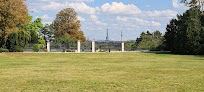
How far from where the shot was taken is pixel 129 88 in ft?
30.2

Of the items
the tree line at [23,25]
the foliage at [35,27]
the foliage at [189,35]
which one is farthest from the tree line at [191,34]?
the foliage at [35,27]

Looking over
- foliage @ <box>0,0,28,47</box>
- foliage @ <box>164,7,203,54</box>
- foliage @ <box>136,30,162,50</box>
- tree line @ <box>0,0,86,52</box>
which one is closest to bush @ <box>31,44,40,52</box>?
tree line @ <box>0,0,86,52</box>

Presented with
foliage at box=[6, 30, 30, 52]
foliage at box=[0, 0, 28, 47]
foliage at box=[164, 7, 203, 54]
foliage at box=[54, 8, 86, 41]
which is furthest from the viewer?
foliage at box=[54, 8, 86, 41]

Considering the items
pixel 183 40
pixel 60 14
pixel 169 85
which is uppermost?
pixel 60 14

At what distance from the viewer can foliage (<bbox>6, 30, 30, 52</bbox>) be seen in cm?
4528

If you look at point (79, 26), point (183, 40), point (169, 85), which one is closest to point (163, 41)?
point (183, 40)

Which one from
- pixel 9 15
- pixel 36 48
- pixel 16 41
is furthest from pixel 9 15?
pixel 36 48

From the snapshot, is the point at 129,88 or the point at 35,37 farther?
the point at 35,37

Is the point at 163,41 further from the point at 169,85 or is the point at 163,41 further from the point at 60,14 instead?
the point at 169,85

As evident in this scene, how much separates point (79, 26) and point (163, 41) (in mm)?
22139

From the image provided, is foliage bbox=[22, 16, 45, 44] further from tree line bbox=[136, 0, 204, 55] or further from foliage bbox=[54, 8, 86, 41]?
tree line bbox=[136, 0, 204, 55]

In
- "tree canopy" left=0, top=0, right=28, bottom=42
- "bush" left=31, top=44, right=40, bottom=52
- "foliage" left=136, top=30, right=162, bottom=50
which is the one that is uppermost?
"tree canopy" left=0, top=0, right=28, bottom=42

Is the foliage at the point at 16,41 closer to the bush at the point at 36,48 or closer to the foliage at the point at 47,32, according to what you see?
the bush at the point at 36,48

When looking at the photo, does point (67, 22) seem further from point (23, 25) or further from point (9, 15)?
point (9, 15)
